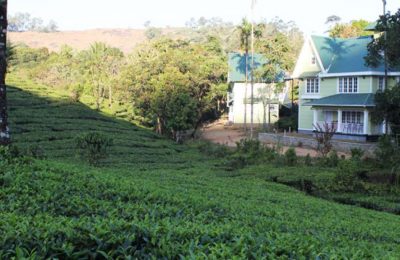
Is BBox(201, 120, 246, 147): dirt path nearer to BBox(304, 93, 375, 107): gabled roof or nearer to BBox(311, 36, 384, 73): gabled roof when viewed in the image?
BBox(304, 93, 375, 107): gabled roof

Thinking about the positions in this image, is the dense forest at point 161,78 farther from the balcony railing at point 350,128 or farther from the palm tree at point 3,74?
the palm tree at point 3,74

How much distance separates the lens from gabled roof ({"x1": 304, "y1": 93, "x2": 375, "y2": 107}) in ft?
94.5

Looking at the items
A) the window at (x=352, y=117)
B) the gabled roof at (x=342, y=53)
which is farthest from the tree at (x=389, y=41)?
the window at (x=352, y=117)

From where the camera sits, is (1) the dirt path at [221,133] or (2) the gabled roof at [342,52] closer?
(2) the gabled roof at [342,52]

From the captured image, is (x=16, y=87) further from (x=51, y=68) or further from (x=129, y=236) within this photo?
(x=129, y=236)

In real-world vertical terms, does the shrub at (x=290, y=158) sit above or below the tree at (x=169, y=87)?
below

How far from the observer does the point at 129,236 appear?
3.28m

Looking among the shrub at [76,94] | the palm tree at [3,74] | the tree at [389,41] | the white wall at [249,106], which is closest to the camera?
the palm tree at [3,74]

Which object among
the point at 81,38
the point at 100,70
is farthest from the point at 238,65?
the point at 81,38

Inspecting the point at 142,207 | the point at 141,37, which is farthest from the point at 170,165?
the point at 141,37

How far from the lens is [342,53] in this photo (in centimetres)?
3322

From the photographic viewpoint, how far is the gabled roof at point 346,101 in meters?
28.8

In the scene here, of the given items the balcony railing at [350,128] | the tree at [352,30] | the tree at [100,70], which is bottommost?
the balcony railing at [350,128]

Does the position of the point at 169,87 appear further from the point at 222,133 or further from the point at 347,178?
the point at 347,178
